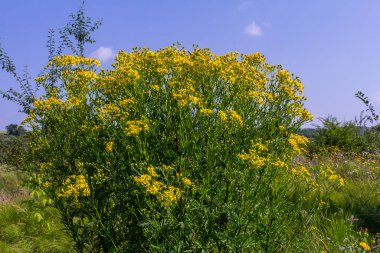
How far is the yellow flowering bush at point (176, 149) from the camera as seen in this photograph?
13.8ft

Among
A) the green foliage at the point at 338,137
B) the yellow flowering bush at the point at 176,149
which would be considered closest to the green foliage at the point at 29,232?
the yellow flowering bush at the point at 176,149

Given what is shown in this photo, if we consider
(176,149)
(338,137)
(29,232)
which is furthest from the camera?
(338,137)

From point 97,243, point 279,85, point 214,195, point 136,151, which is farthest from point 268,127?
point 97,243

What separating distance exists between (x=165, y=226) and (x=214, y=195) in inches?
24.3

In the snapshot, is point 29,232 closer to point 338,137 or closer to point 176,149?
point 176,149

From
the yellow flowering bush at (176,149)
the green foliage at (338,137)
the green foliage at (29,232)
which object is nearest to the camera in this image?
the yellow flowering bush at (176,149)

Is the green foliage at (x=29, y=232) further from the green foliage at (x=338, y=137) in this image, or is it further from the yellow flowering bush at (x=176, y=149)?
the green foliage at (x=338, y=137)

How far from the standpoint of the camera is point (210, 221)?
171 inches

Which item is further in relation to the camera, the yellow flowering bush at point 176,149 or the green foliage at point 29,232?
the green foliage at point 29,232

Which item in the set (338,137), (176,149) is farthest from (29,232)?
(338,137)

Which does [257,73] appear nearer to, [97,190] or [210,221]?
[210,221]

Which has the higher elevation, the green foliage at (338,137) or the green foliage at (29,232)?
the green foliage at (338,137)

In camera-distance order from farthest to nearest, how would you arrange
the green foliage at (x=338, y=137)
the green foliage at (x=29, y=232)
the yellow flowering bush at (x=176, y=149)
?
the green foliage at (x=338, y=137), the green foliage at (x=29, y=232), the yellow flowering bush at (x=176, y=149)

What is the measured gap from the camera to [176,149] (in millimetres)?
4652
